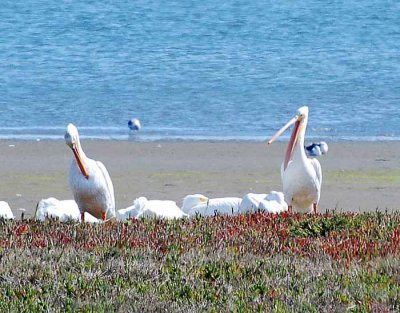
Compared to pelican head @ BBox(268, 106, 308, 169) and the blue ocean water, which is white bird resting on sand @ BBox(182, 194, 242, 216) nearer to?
pelican head @ BBox(268, 106, 308, 169)

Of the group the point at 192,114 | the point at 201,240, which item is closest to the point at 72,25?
the point at 192,114

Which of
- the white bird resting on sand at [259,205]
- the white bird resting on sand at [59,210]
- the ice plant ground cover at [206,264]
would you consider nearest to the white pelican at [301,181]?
the white bird resting on sand at [259,205]

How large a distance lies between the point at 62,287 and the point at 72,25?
1038 inches

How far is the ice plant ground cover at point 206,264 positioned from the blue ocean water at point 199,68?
28.8 ft

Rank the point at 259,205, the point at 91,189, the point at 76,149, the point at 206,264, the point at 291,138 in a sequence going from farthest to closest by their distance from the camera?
the point at 291,138 → the point at 76,149 → the point at 91,189 → the point at 259,205 → the point at 206,264

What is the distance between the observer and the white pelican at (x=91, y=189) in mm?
9289

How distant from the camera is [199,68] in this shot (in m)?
24.4

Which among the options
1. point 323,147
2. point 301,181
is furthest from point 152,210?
point 323,147

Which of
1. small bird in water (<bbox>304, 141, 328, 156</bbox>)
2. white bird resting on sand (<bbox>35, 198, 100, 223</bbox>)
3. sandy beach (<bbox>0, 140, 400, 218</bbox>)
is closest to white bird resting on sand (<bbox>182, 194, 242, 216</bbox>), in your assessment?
white bird resting on sand (<bbox>35, 198, 100, 223</bbox>)

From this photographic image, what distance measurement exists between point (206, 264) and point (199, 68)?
18310 millimetres

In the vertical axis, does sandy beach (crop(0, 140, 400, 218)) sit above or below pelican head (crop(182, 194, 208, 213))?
above

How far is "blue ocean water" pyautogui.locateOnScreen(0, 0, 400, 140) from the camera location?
1820 centimetres

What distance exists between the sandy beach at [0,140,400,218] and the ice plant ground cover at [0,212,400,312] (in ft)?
11.3

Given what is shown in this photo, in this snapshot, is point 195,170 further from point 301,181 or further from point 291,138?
point 301,181
